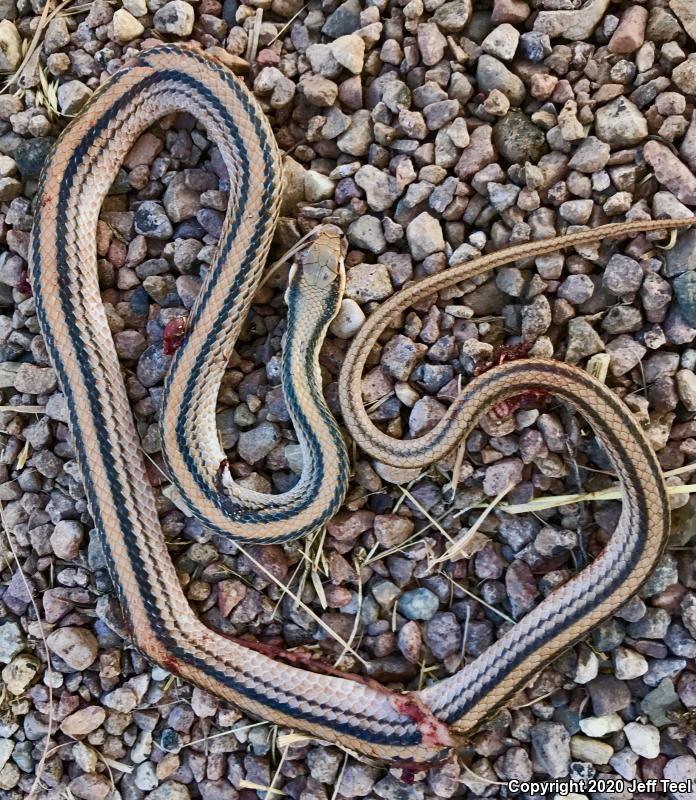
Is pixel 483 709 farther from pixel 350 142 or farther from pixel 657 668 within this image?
pixel 350 142

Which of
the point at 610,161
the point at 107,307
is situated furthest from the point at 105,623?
the point at 610,161

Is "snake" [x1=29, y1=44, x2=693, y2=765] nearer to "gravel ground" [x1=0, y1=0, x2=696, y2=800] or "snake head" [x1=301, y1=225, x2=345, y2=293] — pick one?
"snake head" [x1=301, y1=225, x2=345, y2=293]

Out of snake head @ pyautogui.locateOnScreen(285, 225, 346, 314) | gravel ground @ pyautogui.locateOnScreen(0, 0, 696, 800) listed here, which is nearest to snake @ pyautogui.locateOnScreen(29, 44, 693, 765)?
snake head @ pyautogui.locateOnScreen(285, 225, 346, 314)

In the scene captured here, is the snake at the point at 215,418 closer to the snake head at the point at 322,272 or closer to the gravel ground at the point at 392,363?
the snake head at the point at 322,272

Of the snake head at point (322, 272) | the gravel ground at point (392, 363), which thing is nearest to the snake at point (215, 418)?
the snake head at point (322, 272)

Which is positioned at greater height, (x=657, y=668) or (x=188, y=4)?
(x=188, y=4)

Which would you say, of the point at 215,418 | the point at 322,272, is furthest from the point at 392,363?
the point at 215,418
